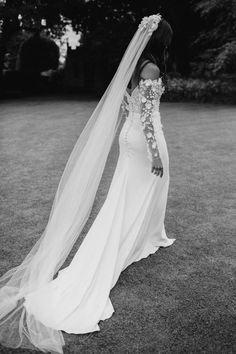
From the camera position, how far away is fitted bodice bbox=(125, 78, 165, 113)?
3.88 meters

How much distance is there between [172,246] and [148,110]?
5.95ft

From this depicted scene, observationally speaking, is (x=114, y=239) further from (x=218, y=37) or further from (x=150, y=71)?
(x=218, y=37)

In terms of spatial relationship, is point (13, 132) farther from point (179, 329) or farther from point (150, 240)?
point (179, 329)

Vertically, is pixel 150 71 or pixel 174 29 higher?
pixel 174 29

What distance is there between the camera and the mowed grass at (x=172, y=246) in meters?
3.23

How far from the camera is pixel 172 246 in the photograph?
16.1 ft

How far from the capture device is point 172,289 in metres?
3.96

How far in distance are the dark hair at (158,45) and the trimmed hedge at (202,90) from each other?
52.4 feet

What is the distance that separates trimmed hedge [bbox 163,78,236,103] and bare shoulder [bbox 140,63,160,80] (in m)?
16.1

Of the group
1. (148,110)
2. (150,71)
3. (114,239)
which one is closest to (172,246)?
(114,239)

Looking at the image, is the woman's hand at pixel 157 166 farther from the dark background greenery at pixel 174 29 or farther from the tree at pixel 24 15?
the tree at pixel 24 15

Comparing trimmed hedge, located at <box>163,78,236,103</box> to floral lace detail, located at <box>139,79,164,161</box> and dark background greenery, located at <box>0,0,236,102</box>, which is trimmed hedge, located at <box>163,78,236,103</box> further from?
floral lace detail, located at <box>139,79,164,161</box>

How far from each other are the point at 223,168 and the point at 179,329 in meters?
5.60

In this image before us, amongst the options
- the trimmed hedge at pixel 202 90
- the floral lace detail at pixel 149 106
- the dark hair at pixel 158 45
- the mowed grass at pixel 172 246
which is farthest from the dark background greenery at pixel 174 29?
the floral lace detail at pixel 149 106
